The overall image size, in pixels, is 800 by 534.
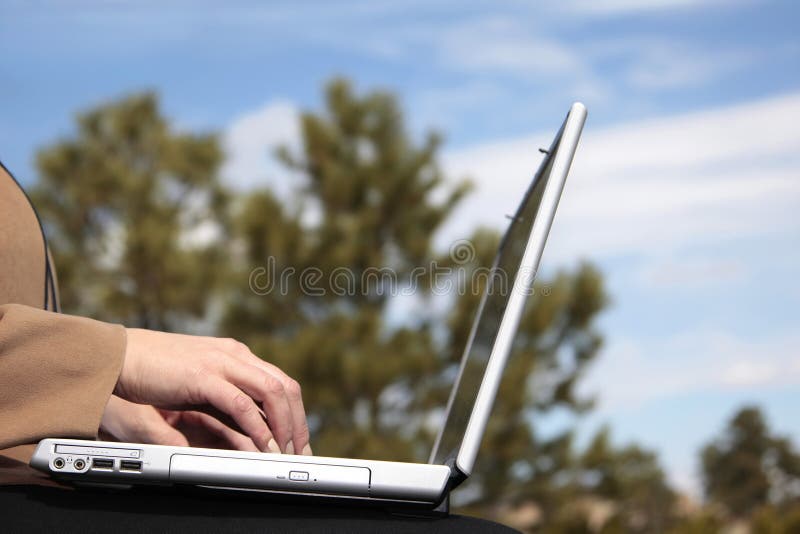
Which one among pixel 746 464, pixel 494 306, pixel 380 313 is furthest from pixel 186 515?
pixel 746 464

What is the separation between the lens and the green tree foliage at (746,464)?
10703 millimetres

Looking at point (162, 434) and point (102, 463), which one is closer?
point (102, 463)

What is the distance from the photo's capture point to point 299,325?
302 inches

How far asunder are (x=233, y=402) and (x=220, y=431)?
18 cm

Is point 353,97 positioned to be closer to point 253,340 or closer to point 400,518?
point 253,340

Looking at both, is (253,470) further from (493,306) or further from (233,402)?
(493,306)

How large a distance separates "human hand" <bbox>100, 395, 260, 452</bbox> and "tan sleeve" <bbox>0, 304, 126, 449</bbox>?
0.60 ft

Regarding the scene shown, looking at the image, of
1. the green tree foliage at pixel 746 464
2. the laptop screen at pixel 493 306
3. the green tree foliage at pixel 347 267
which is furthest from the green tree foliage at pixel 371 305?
the laptop screen at pixel 493 306

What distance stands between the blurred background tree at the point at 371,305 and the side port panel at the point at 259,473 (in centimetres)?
603

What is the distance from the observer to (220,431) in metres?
0.76

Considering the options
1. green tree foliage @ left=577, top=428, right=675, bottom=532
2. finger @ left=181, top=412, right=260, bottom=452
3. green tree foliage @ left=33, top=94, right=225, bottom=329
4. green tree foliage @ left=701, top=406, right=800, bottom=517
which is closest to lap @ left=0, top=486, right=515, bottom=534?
finger @ left=181, top=412, right=260, bottom=452

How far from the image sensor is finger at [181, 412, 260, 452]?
0.74 m

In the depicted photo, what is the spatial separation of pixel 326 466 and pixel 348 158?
783cm

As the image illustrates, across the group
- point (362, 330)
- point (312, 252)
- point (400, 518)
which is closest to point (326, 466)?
point (400, 518)
